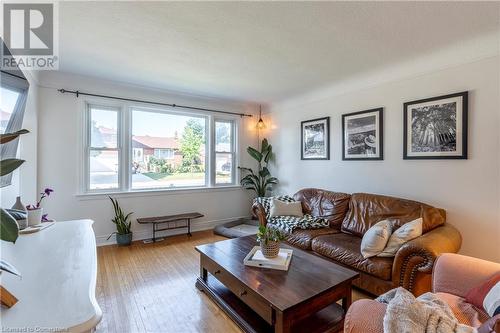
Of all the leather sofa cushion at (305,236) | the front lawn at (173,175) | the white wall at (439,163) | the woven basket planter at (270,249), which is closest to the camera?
the woven basket planter at (270,249)

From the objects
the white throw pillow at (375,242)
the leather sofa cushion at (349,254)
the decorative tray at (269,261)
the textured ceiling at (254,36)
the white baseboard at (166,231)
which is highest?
the textured ceiling at (254,36)

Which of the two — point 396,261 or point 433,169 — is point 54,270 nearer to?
point 396,261

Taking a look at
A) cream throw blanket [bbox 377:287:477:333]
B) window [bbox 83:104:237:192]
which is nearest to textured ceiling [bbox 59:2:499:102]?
window [bbox 83:104:237:192]

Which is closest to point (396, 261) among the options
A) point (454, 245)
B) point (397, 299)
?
point (454, 245)

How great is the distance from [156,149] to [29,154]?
5.39 ft

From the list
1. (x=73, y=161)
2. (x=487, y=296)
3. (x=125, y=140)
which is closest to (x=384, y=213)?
(x=487, y=296)

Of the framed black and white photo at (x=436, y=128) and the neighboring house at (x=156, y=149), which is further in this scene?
the neighboring house at (x=156, y=149)

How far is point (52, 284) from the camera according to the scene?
954 mm

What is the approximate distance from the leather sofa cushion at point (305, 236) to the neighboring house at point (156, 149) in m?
2.47

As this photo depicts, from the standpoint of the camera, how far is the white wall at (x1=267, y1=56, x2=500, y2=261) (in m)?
2.33

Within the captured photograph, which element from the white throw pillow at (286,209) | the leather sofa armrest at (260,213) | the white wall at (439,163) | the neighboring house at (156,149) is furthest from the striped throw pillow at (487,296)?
the neighboring house at (156,149)

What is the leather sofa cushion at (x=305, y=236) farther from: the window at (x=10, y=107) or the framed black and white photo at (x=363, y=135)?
the window at (x=10, y=107)

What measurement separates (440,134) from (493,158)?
492 millimetres

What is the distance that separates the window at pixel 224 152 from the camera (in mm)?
4770
